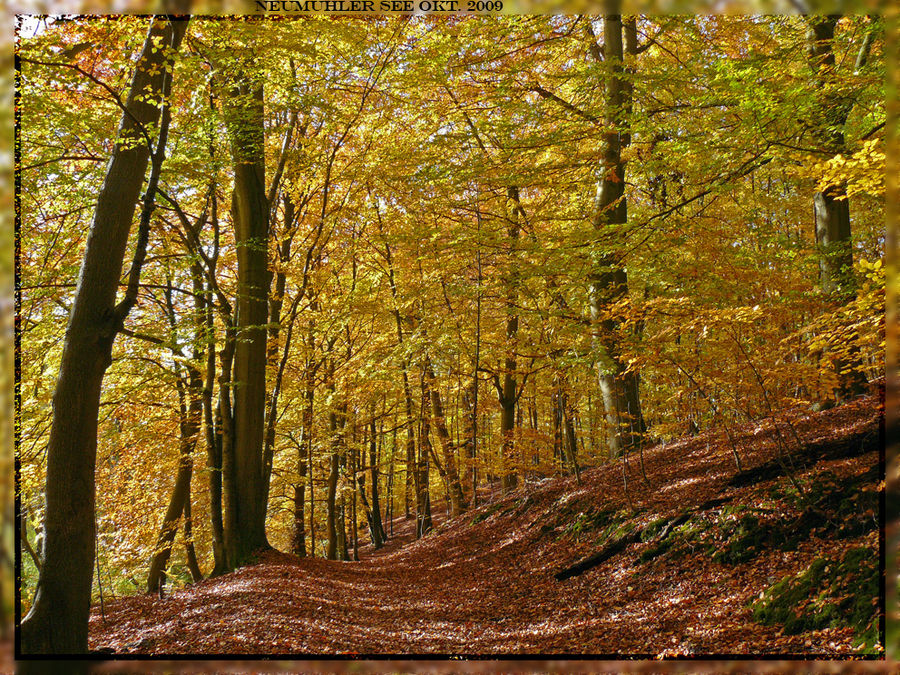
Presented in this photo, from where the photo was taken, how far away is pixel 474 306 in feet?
34.3

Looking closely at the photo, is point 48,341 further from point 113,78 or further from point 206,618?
point 206,618

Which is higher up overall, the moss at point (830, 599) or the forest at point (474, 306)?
the forest at point (474, 306)

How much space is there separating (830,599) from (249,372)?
302 inches

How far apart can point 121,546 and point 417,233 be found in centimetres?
876

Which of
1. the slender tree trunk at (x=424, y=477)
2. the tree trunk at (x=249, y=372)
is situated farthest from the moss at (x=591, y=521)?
the slender tree trunk at (x=424, y=477)

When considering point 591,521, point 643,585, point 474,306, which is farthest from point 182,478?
point 643,585

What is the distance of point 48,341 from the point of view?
7715 mm

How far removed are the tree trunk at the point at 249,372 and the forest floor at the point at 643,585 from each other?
0.62 meters

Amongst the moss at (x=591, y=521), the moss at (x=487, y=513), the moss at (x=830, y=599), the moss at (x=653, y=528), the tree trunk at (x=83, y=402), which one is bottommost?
the moss at (x=487, y=513)

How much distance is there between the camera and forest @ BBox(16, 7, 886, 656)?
13.1ft

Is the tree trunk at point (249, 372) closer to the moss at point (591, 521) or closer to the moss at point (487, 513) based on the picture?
the moss at point (487, 513)

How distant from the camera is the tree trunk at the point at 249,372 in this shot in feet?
27.7

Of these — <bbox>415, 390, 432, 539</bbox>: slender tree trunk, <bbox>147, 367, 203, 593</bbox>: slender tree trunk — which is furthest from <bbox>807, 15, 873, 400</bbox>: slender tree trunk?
<bbox>147, 367, 203, 593</bbox>: slender tree trunk

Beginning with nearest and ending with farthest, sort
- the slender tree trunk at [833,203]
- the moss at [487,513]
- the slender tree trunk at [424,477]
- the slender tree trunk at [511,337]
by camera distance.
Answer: the slender tree trunk at [833,203]
the slender tree trunk at [511,337]
the moss at [487,513]
the slender tree trunk at [424,477]
